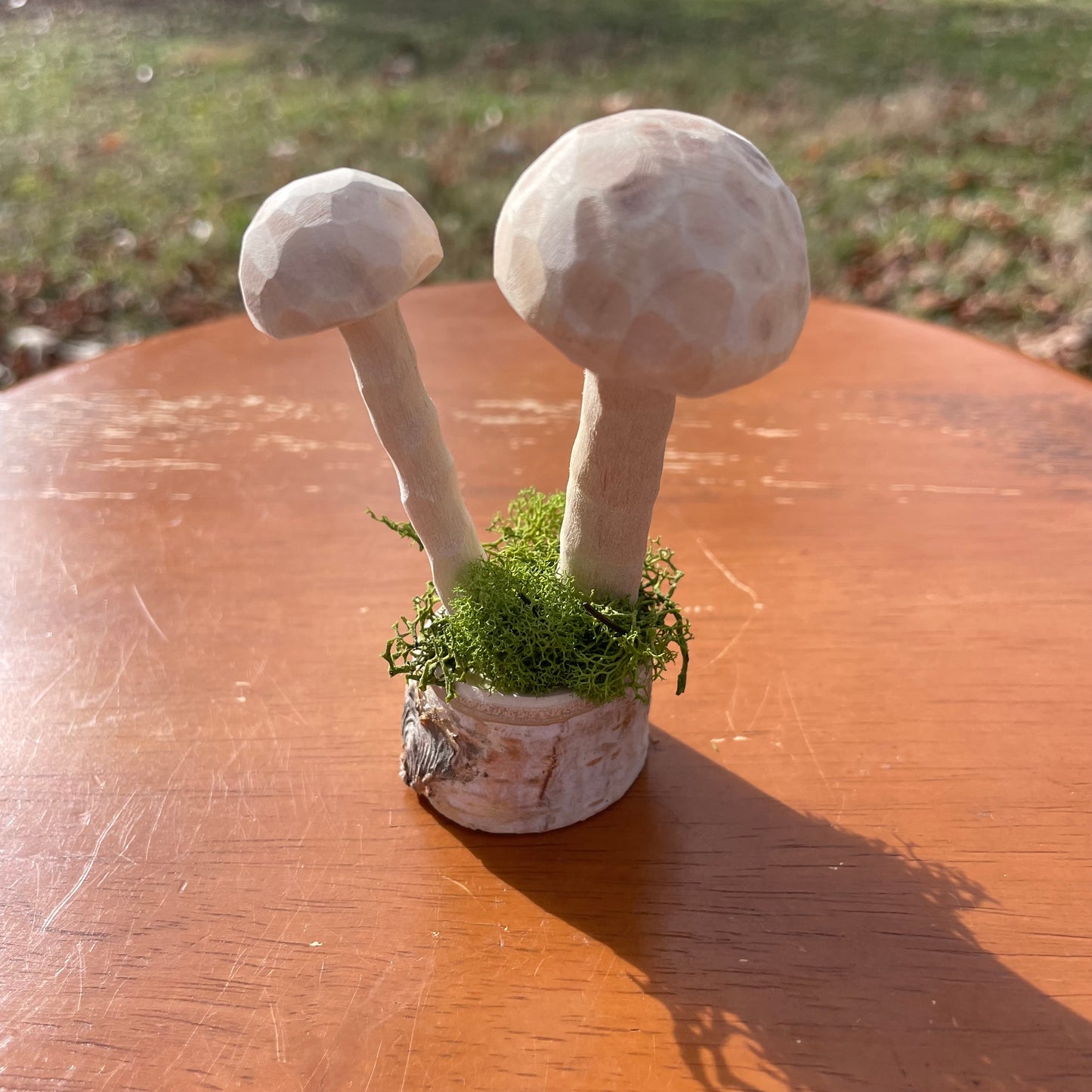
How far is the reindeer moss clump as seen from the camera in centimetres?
56

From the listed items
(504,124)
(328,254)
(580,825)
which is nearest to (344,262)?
(328,254)

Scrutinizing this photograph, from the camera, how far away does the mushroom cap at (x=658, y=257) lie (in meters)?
0.40

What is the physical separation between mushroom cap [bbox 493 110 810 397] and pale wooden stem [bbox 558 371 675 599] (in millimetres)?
59

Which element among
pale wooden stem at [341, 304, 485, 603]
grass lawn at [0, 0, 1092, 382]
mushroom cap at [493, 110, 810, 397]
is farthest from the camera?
grass lawn at [0, 0, 1092, 382]

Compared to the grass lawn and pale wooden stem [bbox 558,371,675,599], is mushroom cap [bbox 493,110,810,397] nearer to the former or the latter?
pale wooden stem [bbox 558,371,675,599]

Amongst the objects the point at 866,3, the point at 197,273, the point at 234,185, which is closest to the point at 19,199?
the point at 234,185

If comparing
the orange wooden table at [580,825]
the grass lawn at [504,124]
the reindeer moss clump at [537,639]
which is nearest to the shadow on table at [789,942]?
the orange wooden table at [580,825]

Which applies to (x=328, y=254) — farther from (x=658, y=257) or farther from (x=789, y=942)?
(x=789, y=942)

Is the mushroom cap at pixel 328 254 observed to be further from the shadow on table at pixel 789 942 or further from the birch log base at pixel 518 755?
the shadow on table at pixel 789 942

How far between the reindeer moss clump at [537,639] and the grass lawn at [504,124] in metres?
1.45

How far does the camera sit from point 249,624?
77 cm

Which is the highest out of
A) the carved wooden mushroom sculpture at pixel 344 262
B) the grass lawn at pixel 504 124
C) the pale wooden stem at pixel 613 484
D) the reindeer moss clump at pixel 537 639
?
the carved wooden mushroom sculpture at pixel 344 262

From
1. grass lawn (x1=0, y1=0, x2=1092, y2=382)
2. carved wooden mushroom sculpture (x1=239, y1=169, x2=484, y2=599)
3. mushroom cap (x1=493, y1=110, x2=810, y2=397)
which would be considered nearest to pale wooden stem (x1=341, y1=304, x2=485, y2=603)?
carved wooden mushroom sculpture (x1=239, y1=169, x2=484, y2=599)

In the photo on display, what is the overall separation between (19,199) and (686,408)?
198 cm
